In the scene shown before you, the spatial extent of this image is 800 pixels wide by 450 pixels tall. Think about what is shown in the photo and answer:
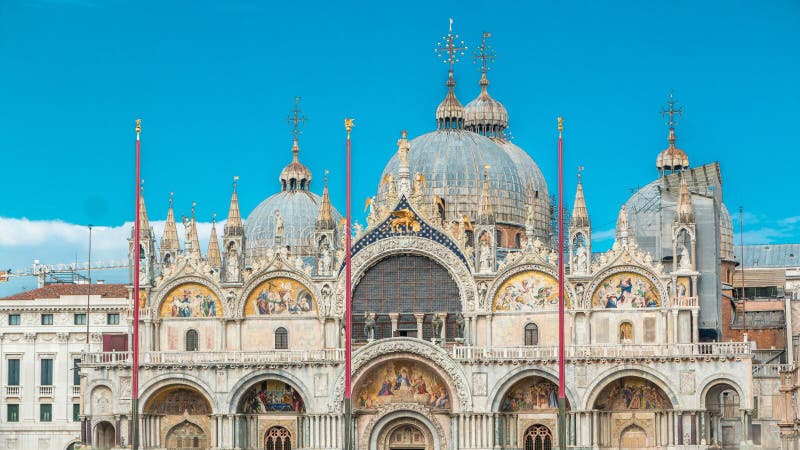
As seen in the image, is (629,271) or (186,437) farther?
(186,437)

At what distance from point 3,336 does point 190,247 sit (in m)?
19.1

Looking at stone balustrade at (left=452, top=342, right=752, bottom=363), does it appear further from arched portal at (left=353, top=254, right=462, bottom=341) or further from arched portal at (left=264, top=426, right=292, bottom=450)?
arched portal at (left=264, top=426, right=292, bottom=450)

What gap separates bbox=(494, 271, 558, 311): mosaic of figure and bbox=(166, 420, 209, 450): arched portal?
16.3m

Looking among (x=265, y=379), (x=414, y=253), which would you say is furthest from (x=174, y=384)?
(x=414, y=253)

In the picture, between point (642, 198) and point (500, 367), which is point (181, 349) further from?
point (642, 198)

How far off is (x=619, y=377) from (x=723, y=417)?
39.5ft

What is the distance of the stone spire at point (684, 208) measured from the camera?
8875 centimetres

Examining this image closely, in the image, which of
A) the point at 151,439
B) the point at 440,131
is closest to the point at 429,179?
the point at 440,131

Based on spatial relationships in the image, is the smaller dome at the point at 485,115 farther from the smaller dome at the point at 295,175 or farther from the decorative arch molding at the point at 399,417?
the decorative arch molding at the point at 399,417

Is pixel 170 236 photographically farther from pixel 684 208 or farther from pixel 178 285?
pixel 684 208

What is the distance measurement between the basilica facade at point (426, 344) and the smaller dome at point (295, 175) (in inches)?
850

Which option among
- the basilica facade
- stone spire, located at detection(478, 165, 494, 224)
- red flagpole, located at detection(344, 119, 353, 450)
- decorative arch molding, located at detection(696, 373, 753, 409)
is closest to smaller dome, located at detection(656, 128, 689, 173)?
the basilica facade

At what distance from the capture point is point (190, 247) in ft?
304

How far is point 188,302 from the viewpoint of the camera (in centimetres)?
9150
